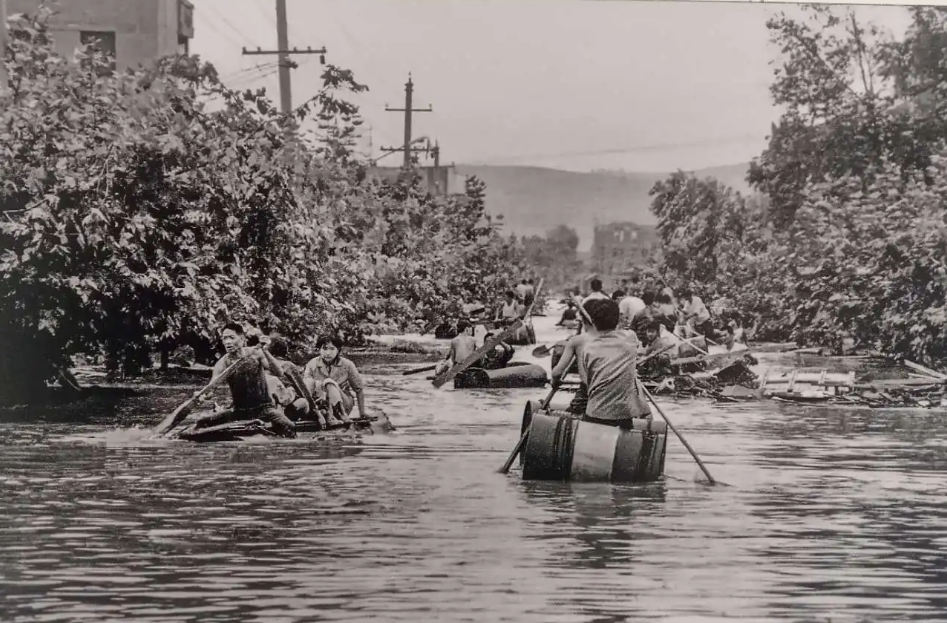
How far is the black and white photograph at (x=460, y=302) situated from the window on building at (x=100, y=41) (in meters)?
0.04

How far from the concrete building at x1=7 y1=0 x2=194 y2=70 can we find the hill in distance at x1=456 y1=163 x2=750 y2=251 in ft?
5.12

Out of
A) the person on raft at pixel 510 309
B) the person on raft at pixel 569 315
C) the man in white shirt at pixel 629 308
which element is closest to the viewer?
the person on raft at pixel 569 315

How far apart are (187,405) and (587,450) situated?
76.3 inches

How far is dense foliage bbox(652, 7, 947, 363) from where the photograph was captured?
21.6 ft

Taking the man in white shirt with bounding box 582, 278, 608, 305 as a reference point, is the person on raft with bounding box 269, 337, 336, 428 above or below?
below

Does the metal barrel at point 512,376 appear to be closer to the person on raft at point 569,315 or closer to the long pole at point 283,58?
the person on raft at point 569,315

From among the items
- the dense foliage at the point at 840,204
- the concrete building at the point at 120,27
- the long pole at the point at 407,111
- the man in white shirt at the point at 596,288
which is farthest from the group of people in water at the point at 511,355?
the concrete building at the point at 120,27

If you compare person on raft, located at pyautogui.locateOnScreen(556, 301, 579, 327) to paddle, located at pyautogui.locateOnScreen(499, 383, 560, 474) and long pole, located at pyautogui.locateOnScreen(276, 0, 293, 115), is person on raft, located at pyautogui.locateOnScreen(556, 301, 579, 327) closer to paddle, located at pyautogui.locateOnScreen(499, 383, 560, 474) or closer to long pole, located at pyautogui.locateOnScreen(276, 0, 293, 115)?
paddle, located at pyautogui.locateOnScreen(499, 383, 560, 474)

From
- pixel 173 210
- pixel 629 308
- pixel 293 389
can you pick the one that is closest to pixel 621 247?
pixel 629 308

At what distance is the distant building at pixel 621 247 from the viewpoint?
6625 millimetres

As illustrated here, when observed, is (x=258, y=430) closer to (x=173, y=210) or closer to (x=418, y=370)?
(x=418, y=370)

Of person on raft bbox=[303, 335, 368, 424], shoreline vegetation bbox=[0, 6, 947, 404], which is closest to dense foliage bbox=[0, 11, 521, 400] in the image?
shoreline vegetation bbox=[0, 6, 947, 404]

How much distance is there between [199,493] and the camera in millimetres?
5855

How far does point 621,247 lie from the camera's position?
6711 millimetres
